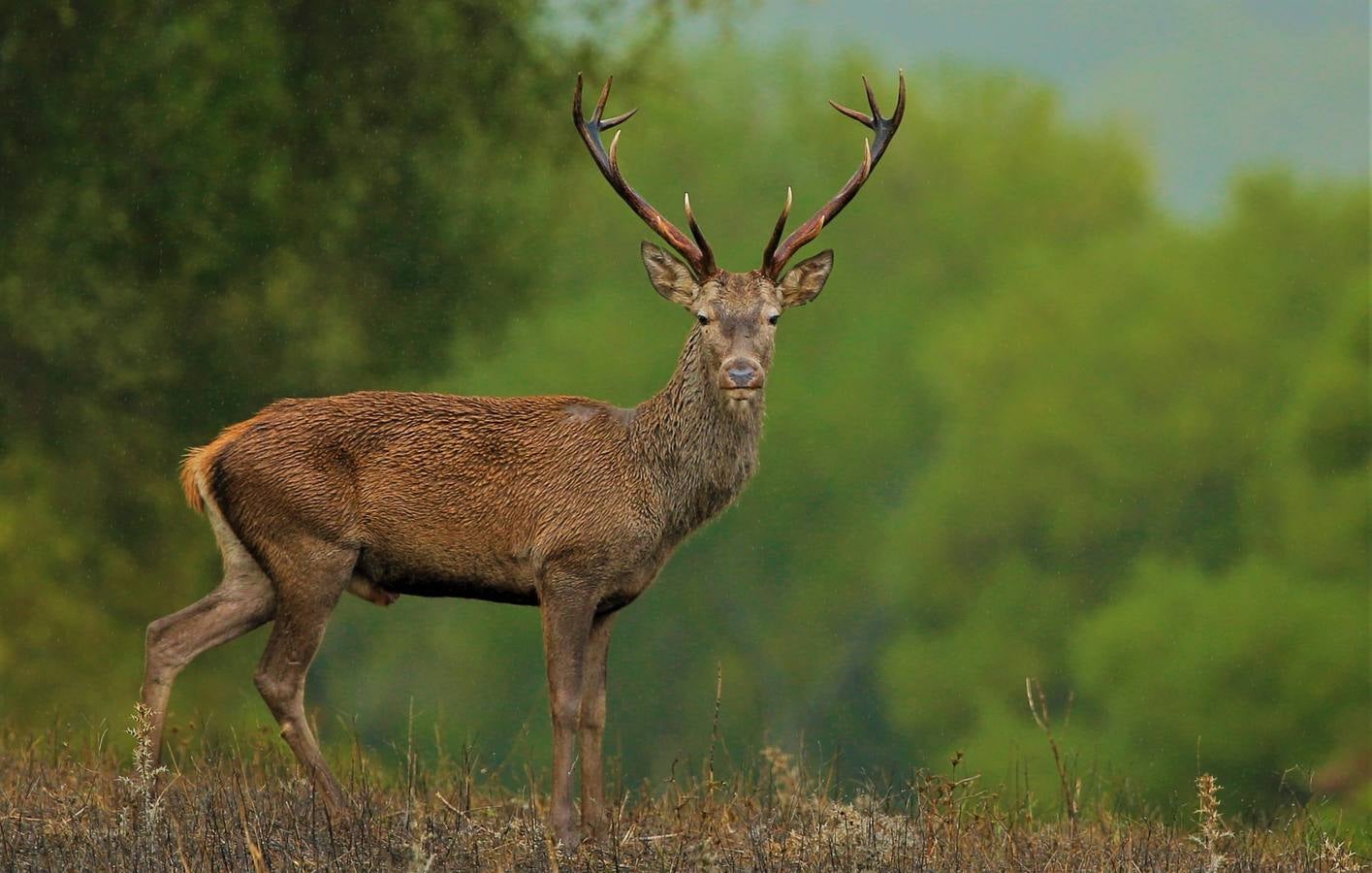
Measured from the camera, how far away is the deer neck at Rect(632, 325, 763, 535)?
785 cm

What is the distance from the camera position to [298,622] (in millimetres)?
7922

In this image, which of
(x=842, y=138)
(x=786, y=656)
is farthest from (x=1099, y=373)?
(x=786, y=656)

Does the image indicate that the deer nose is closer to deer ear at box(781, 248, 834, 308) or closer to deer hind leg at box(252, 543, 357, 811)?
deer ear at box(781, 248, 834, 308)

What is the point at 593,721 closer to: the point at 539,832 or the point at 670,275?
the point at 539,832

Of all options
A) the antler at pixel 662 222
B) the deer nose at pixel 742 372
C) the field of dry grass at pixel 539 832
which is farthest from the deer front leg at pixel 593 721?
the antler at pixel 662 222

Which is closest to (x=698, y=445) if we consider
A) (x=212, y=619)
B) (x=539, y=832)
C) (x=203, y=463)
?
(x=539, y=832)

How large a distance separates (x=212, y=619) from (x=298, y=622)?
0.59 metres

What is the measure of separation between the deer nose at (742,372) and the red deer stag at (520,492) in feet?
0.30

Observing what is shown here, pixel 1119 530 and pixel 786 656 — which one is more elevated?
pixel 1119 530

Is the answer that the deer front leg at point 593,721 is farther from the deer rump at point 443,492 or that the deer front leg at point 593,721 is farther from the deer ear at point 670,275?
the deer ear at point 670,275

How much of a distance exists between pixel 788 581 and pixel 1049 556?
5147mm

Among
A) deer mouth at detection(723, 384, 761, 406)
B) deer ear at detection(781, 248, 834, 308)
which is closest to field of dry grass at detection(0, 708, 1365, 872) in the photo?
deer mouth at detection(723, 384, 761, 406)

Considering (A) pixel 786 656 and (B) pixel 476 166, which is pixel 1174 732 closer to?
(A) pixel 786 656

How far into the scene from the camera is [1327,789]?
27156 millimetres
